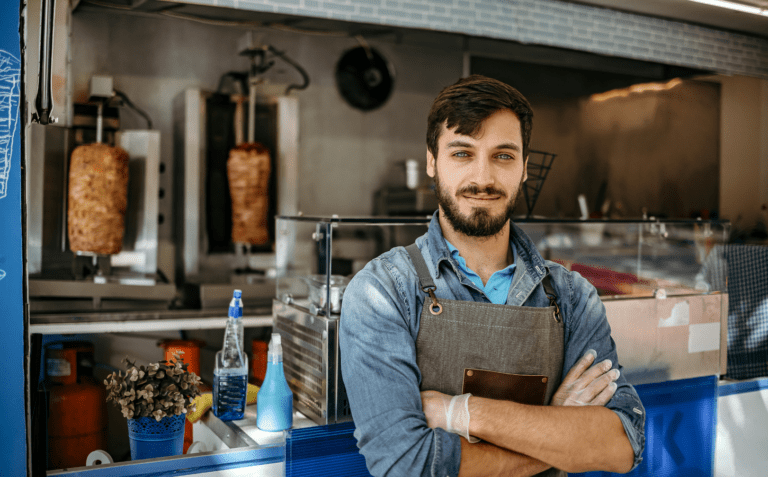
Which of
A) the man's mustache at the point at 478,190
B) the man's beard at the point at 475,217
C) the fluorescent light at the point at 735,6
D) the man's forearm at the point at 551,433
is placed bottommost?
the man's forearm at the point at 551,433

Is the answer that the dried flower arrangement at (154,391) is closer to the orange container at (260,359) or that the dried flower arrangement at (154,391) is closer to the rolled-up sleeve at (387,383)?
the rolled-up sleeve at (387,383)

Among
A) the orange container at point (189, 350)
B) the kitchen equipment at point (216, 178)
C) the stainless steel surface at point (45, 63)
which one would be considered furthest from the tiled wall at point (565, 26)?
the orange container at point (189, 350)

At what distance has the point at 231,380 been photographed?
2.02m

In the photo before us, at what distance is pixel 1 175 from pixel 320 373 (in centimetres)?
102

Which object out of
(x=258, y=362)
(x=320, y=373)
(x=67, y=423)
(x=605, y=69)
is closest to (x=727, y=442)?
(x=320, y=373)

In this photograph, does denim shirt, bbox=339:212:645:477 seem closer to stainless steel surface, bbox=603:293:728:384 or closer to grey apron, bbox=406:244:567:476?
grey apron, bbox=406:244:567:476

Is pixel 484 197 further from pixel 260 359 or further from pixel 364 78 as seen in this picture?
pixel 364 78

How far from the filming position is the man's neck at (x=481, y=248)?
1688mm

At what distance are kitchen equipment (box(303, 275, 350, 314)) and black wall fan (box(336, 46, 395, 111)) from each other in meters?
3.17

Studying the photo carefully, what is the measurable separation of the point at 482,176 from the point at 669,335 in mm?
1412

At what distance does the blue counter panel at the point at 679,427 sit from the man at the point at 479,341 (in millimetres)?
804

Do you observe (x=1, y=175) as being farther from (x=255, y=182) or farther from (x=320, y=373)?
(x=255, y=182)

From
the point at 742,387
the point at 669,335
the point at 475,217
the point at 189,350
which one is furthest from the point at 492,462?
the point at 189,350

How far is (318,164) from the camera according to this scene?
4945 millimetres
